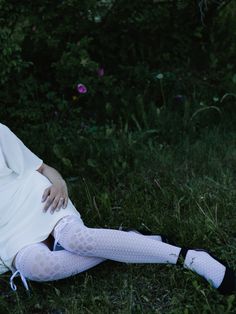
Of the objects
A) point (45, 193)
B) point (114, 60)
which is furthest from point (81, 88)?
→ point (45, 193)

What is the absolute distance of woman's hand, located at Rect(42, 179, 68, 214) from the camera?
2660mm

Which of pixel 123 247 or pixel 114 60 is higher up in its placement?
pixel 114 60

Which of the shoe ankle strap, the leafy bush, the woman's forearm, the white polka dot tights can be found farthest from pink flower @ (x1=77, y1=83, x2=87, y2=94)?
the shoe ankle strap

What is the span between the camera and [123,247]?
252 centimetres

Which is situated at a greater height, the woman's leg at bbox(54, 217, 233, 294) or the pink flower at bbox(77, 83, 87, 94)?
the pink flower at bbox(77, 83, 87, 94)

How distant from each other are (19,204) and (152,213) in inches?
29.7

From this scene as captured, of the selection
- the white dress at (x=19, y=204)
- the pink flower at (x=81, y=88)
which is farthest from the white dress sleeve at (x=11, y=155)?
the pink flower at (x=81, y=88)

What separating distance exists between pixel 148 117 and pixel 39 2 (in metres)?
1.09

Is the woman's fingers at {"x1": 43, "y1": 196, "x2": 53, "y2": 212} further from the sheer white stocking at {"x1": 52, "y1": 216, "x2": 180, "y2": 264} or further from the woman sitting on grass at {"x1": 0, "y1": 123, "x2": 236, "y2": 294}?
the sheer white stocking at {"x1": 52, "y1": 216, "x2": 180, "y2": 264}

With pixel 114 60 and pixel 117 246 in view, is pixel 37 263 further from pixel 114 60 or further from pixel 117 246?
pixel 114 60

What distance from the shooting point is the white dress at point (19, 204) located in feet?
8.54

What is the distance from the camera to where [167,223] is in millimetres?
2920

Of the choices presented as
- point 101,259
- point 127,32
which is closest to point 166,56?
point 127,32

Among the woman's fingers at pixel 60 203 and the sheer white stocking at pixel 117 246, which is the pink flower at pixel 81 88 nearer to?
the woman's fingers at pixel 60 203
